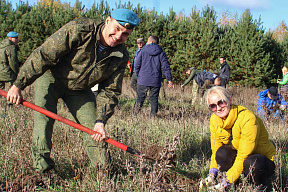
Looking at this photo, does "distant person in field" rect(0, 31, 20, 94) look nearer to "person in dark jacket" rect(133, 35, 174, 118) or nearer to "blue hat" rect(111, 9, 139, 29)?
"person in dark jacket" rect(133, 35, 174, 118)

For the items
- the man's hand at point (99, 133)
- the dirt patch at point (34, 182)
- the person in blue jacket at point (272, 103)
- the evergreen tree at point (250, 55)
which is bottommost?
the dirt patch at point (34, 182)

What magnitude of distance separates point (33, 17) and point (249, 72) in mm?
10340

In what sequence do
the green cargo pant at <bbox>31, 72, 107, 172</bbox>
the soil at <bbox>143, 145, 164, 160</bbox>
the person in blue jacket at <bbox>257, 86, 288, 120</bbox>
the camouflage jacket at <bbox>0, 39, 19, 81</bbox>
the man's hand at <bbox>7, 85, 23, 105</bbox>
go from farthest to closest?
the camouflage jacket at <bbox>0, 39, 19, 81</bbox>
the person in blue jacket at <bbox>257, 86, 288, 120</bbox>
the soil at <bbox>143, 145, 164, 160</bbox>
the green cargo pant at <bbox>31, 72, 107, 172</bbox>
the man's hand at <bbox>7, 85, 23, 105</bbox>

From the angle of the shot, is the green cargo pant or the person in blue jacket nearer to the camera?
the green cargo pant

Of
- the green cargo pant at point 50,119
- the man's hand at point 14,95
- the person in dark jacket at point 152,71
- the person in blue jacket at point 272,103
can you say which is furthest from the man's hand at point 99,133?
the person in blue jacket at point 272,103

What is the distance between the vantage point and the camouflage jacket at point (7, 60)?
660 centimetres

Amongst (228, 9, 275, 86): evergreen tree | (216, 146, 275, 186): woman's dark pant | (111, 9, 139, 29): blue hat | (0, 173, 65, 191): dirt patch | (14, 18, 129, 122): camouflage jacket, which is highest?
(228, 9, 275, 86): evergreen tree

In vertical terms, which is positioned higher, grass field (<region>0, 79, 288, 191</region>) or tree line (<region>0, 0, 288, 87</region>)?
tree line (<region>0, 0, 288, 87</region>)

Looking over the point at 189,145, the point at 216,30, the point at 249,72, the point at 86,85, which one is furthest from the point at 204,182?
the point at 216,30

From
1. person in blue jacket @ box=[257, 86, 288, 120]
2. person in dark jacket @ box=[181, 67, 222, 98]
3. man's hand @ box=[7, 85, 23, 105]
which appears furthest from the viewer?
person in dark jacket @ box=[181, 67, 222, 98]

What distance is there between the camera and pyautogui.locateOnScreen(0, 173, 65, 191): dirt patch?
2486 millimetres

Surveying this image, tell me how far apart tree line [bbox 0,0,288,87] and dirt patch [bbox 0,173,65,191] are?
33.8 feet

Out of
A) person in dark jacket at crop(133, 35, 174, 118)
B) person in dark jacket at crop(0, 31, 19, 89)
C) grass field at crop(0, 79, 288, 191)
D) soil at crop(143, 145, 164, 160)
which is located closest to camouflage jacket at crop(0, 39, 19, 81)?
person in dark jacket at crop(0, 31, 19, 89)

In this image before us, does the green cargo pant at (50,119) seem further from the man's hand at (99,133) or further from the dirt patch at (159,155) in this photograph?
the dirt patch at (159,155)
